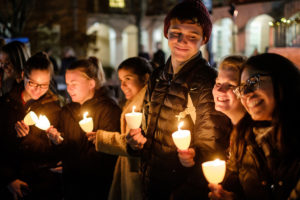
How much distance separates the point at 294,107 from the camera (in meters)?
1.87

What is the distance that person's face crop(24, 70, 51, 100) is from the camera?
3.68 m

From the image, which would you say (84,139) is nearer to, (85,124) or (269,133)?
(85,124)

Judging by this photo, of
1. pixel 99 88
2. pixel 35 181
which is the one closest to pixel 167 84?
pixel 99 88

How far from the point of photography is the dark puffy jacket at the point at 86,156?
11.4 feet

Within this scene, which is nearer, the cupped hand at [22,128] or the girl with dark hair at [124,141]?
the girl with dark hair at [124,141]

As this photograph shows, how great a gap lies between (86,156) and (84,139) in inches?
7.9

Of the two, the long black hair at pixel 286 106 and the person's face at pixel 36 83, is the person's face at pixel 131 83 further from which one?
the long black hair at pixel 286 106

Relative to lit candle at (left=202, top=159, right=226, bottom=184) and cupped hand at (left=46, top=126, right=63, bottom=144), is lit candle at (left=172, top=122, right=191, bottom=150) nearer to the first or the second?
lit candle at (left=202, top=159, right=226, bottom=184)

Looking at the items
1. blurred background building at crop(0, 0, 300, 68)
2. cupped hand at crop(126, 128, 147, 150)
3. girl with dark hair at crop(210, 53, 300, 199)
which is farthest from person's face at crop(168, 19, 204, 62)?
blurred background building at crop(0, 0, 300, 68)

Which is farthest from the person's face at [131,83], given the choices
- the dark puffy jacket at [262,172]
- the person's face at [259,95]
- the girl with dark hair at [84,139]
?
the person's face at [259,95]

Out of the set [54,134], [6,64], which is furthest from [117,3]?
[54,134]

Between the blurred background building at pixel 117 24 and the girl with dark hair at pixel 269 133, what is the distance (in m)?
16.6

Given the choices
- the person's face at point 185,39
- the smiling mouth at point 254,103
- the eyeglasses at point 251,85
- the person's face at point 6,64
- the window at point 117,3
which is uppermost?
the window at point 117,3

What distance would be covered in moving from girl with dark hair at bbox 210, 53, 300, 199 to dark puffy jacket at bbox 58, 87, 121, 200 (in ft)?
5.73
